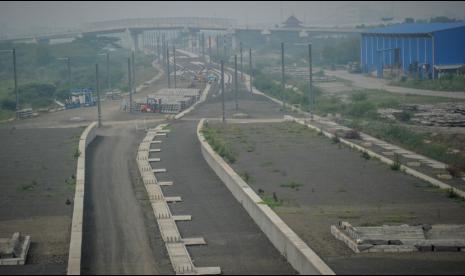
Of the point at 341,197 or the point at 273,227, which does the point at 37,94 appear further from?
the point at 273,227

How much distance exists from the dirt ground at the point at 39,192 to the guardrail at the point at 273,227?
3182 mm

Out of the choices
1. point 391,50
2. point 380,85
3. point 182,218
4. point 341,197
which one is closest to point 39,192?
point 182,218

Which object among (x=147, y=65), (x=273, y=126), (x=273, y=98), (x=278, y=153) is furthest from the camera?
(x=147, y=65)

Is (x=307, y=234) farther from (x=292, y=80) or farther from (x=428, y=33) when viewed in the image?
(x=292, y=80)

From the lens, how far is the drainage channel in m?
14.0

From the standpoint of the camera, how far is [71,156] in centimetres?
2620

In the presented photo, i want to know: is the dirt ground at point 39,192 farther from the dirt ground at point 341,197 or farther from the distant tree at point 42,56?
the distant tree at point 42,56

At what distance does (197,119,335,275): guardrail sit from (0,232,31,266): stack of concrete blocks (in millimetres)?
3775

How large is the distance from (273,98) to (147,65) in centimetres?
3006

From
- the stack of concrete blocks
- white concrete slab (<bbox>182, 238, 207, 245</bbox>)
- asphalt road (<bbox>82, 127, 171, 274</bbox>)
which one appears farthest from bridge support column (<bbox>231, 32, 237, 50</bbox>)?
the stack of concrete blocks

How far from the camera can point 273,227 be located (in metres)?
15.9

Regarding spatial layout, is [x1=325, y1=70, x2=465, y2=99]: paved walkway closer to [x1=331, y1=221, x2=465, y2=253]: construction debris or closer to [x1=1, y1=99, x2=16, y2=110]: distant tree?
[x1=1, y1=99, x2=16, y2=110]: distant tree

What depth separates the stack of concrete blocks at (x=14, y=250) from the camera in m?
14.6

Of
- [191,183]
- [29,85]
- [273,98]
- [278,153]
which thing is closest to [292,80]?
[273,98]
